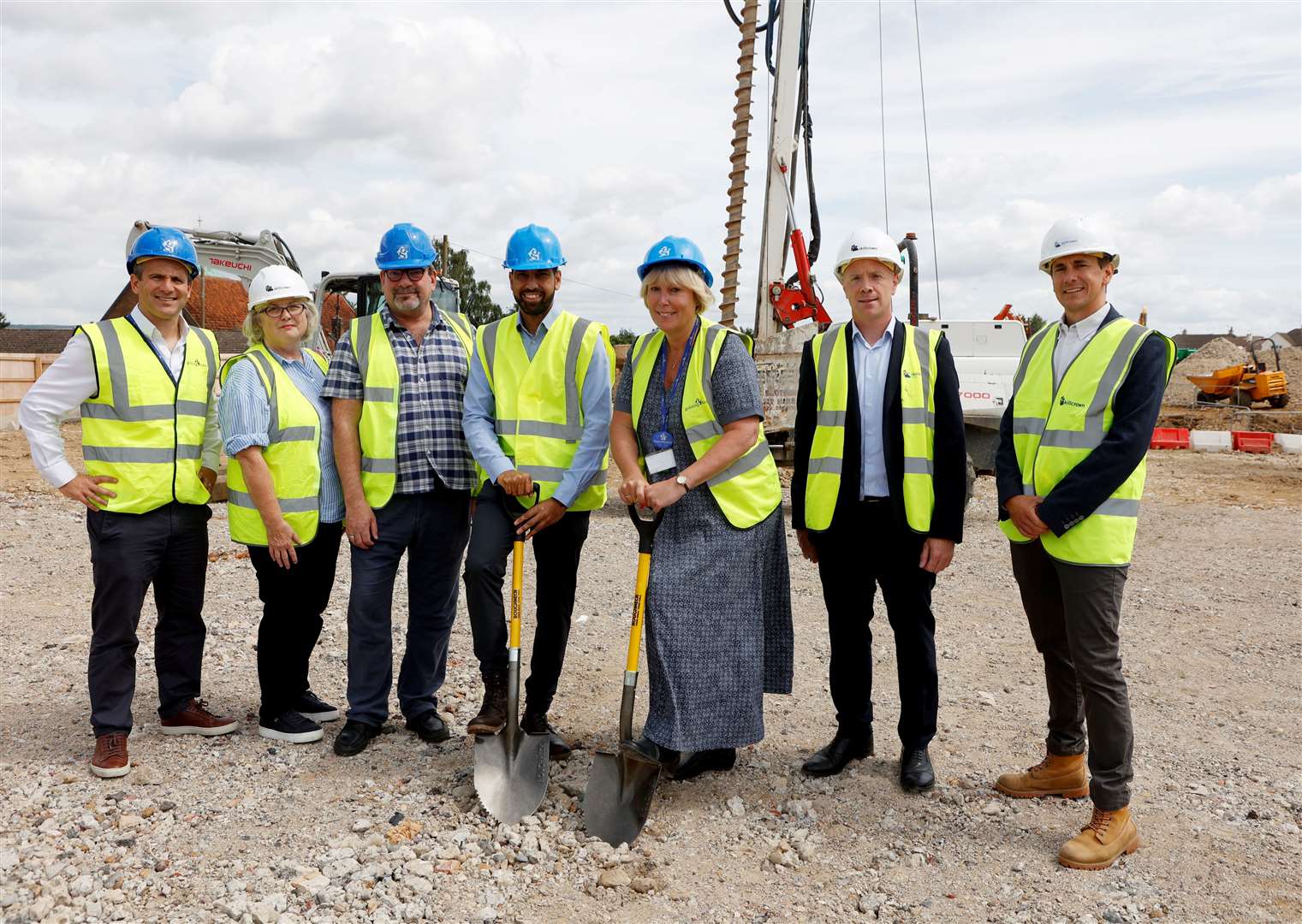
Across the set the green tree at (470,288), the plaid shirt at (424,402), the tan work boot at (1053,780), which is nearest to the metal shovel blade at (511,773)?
the plaid shirt at (424,402)

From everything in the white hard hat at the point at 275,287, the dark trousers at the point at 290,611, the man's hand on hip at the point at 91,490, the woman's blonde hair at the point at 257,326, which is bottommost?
the dark trousers at the point at 290,611

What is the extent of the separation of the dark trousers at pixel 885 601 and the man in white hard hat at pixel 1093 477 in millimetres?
445

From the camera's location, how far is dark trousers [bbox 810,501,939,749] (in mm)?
3840

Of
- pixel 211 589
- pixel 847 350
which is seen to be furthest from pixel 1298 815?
pixel 211 589

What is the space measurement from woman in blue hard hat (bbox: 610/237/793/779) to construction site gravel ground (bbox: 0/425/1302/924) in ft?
1.22

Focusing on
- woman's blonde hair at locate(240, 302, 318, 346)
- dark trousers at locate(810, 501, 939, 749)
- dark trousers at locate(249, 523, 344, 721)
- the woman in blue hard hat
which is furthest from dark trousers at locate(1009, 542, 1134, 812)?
woman's blonde hair at locate(240, 302, 318, 346)

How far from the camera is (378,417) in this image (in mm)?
4090

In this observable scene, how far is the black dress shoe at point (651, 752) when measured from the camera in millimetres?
3613

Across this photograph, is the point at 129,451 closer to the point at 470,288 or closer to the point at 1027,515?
the point at 1027,515

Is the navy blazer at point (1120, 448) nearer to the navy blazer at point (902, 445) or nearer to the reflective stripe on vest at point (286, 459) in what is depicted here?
the navy blazer at point (902, 445)

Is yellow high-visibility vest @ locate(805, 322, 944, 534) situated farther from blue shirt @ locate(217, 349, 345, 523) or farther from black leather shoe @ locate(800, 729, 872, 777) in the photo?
blue shirt @ locate(217, 349, 345, 523)

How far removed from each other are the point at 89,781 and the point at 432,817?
1.41m

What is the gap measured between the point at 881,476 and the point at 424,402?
1838 millimetres

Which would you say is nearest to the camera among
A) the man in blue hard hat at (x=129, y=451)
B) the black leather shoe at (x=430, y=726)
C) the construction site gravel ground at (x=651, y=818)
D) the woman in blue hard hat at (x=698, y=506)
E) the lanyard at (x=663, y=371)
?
the construction site gravel ground at (x=651, y=818)
